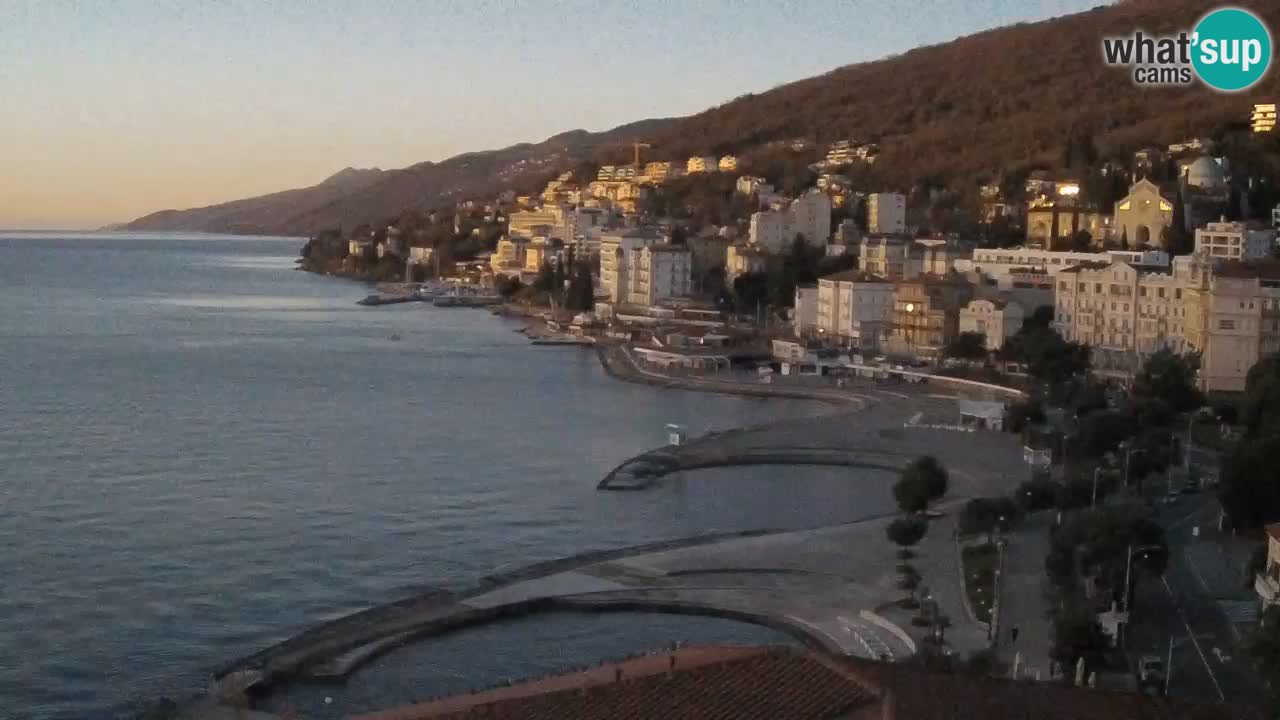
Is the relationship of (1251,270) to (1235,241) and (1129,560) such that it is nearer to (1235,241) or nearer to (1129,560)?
(1235,241)

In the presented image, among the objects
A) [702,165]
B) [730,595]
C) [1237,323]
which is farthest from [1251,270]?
[702,165]

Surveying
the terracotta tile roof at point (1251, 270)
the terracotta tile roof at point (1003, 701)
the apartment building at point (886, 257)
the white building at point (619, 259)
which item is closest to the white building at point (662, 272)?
the white building at point (619, 259)

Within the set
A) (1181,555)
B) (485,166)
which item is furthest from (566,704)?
(485,166)

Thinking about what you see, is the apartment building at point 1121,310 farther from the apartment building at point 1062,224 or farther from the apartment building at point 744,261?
the apartment building at point 744,261

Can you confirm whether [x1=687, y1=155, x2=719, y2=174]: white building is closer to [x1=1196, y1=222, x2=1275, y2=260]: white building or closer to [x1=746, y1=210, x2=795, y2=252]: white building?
[x1=746, y1=210, x2=795, y2=252]: white building

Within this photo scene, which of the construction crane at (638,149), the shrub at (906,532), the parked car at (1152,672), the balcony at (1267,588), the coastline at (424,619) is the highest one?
the construction crane at (638,149)

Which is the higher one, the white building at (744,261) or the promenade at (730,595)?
the white building at (744,261)
